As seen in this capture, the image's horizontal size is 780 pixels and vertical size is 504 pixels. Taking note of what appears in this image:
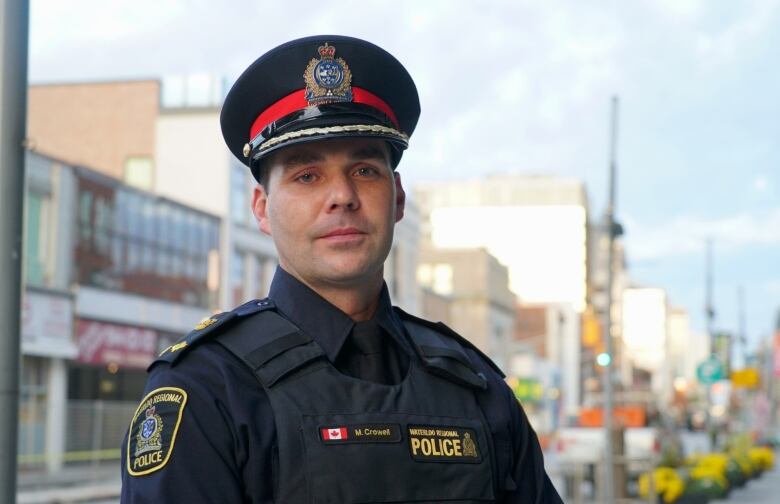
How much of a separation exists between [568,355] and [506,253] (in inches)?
1355

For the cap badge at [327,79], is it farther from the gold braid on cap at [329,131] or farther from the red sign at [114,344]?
the red sign at [114,344]

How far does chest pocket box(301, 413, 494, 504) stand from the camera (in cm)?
255

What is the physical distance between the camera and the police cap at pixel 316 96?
288cm

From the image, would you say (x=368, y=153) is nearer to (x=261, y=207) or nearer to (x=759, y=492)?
(x=261, y=207)

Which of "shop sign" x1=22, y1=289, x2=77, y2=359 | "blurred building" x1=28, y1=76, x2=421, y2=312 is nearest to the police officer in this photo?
"shop sign" x1=22, y1=289, x2=77, y2=359

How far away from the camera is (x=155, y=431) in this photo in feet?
8.18

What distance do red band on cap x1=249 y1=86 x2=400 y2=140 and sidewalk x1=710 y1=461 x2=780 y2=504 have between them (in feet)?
69.4

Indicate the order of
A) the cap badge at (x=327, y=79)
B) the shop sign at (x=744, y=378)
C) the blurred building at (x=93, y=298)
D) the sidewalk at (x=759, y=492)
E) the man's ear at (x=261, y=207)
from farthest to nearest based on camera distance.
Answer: the shop sign at (x=744, y=378) < the blurred building at (x=93, y=298) < the sidewalk at (x=759, y=492) < the man's ear at (x=261, y=207) < the cap badge at (x=327, y=79)

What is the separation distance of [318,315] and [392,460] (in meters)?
0.38

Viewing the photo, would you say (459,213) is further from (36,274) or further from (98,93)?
(36,274)

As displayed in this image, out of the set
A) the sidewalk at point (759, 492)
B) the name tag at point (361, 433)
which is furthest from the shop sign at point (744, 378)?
the name tag at point (361, 433)

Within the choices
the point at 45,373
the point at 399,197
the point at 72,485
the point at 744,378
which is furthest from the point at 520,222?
the point at 399,197

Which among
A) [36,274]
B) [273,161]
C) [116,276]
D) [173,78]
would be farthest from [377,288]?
[173,78]

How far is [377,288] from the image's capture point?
2.96 meters
